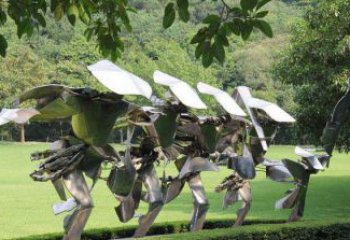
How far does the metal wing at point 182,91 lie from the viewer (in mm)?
5629

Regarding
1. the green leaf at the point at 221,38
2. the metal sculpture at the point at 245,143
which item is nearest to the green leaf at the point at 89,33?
the green leaf at the point at 221,38

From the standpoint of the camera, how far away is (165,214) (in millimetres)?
13414

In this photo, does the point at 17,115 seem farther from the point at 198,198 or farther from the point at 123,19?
the point at 198,198

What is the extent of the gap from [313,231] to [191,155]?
5.94 feet

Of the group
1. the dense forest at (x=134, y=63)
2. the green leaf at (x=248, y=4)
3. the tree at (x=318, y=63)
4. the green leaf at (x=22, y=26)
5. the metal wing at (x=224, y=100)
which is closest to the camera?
the green leaf at (x=248, y=4)

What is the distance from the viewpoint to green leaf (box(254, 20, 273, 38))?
4.09 metres

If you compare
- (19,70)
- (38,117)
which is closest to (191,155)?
(38,117)

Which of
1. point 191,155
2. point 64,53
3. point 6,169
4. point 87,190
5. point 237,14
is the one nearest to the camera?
point 237,14

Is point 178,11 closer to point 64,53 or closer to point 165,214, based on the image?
point 165,214

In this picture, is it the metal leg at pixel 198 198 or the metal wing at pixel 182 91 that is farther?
the metal leg at pixel 198 198

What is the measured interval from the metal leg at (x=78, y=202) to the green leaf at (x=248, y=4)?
2.20 metres

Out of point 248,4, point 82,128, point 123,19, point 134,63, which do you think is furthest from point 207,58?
point 134,63

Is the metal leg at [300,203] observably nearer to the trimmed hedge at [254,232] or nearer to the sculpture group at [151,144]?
the sculpture group at [151,144]

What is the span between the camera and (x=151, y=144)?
628cm
